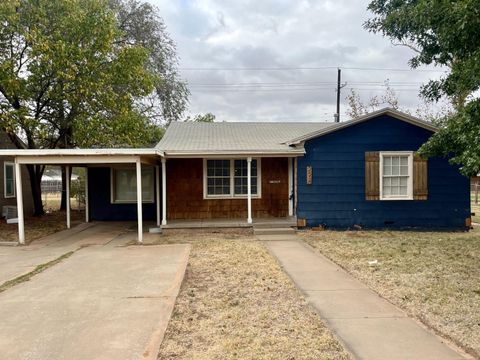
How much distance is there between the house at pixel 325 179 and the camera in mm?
11922

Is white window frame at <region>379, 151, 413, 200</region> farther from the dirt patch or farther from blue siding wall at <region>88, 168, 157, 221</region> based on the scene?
the dirt patch

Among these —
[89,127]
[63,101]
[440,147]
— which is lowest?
[440,147]

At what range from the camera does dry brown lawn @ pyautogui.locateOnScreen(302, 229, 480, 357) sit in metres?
4.59

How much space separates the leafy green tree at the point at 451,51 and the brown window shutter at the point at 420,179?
10.2 ft

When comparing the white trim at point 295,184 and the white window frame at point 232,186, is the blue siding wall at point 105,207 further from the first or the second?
the white trim at point 295,184

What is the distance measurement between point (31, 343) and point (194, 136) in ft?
34.0

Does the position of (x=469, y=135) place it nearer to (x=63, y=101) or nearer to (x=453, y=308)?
(x=453, y=308)

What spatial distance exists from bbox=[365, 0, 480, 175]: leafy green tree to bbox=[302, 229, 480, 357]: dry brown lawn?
1.79 meters

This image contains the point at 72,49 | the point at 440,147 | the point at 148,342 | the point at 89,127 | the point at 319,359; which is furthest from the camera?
the point at 89,127

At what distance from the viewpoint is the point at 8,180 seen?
57.6ft

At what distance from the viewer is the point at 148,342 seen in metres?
3.99

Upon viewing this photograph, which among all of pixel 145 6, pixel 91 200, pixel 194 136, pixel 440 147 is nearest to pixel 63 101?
pixel 91 200

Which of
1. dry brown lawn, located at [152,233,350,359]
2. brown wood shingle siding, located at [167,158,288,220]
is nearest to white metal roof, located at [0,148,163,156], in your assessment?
brown wood shingle siding, located at [167,158,288,220]

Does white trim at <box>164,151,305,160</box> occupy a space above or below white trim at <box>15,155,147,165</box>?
above
